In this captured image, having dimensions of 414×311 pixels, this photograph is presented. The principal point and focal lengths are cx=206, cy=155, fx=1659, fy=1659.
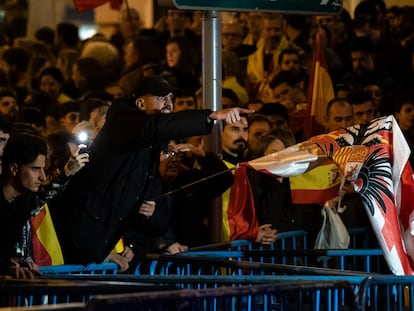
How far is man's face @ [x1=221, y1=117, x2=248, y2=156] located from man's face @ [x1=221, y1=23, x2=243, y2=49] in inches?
238

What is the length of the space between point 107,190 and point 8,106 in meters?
6.41

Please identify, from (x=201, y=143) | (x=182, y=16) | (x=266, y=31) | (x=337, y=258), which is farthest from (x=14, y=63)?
(x=337, y=258)

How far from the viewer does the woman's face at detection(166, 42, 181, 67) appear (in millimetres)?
19141

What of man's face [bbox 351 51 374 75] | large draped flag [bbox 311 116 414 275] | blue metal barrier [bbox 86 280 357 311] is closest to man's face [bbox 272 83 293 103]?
man's face [bbox 351 51 374 75]

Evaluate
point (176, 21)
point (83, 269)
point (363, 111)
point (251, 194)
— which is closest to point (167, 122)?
point (83, 269)

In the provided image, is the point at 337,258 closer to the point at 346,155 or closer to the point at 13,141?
the point at 346,155

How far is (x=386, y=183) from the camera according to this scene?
10594 mm

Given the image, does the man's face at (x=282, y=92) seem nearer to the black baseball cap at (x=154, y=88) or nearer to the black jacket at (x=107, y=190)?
the black baseball cap at (x=154, y=88)

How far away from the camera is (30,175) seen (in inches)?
399

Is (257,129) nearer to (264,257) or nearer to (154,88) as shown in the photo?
(264,257)

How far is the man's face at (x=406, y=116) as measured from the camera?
1536 centimetres

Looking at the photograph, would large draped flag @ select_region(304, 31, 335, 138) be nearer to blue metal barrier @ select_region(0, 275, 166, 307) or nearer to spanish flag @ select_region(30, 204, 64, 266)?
spanish flag @ select_region(30, 204, 64, 266)

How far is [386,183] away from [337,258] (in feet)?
5.99

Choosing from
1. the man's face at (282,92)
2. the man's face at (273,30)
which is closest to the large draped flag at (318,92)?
the man's face at (282,92)
